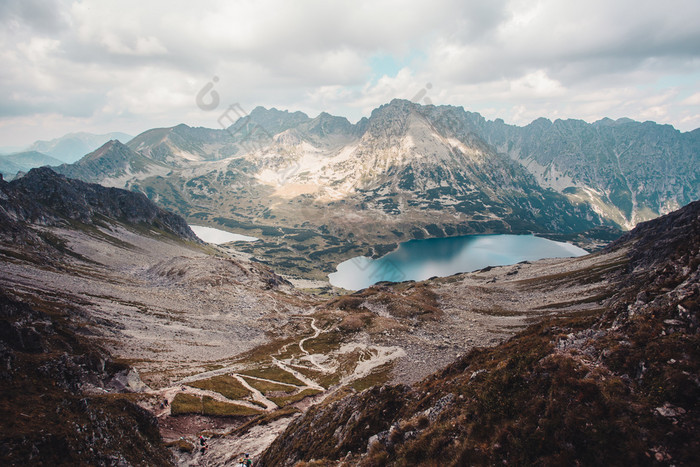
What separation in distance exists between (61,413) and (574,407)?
A: 38.9 metres

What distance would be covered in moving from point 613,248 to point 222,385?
206 m

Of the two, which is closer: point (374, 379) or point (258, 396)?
point (258, 396)

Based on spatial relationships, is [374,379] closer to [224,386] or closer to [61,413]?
[224,386]

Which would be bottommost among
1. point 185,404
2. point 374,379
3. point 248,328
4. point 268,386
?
point 374,379

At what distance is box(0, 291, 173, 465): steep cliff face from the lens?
24172 millimetres

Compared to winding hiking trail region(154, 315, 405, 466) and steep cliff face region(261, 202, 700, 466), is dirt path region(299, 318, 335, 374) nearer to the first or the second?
winding hiking trail region(154, 315, 405, 466)

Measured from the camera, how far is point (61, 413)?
2809cm

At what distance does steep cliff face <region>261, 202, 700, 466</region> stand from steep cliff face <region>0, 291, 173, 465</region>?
64.0 ft

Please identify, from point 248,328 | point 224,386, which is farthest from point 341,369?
point 248,328

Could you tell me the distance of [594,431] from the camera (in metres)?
13.3

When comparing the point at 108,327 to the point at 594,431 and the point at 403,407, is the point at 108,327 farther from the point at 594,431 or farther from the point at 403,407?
the point at 594,431

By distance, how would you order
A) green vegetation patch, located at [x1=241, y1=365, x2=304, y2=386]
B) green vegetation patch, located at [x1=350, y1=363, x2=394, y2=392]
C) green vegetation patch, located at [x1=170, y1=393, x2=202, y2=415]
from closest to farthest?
green vegetation patch, located at [x1=170, y1=393, x2=202, y2=415], green vegetation patch, located at [x1=350, y1=363, x2=394, y2=392], green vegetation patch, located at [x1=241, y1=365, x2=304, y2=386]

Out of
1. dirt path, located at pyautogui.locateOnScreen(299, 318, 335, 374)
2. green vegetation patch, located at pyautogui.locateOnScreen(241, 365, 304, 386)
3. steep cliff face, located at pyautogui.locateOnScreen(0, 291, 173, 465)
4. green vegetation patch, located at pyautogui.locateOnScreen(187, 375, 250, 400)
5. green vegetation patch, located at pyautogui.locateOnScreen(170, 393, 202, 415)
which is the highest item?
steep cliff face, located at pyautogui.locateOnScreen(0, 291, 173, 465)

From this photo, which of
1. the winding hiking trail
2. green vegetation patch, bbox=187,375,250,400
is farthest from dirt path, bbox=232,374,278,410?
green vegetation patch, bbox=187,375,250,400
